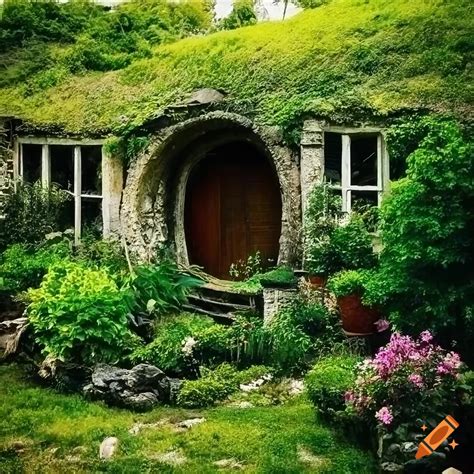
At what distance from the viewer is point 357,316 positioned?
8.25 metres

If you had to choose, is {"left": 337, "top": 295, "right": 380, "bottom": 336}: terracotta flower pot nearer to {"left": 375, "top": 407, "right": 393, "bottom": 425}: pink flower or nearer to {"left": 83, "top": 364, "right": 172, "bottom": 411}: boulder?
{"left": 83, "top": 364, "right": 172, "bottom": 411}: boulder

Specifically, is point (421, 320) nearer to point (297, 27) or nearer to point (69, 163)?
point (297, 27)

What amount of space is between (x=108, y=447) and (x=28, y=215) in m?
5.66

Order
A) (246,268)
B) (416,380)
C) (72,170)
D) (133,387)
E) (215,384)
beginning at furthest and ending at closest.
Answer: (72,170)
(246,268)
(215,384)
(133,387)
(416,380)

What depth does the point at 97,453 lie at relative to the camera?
6449 mm

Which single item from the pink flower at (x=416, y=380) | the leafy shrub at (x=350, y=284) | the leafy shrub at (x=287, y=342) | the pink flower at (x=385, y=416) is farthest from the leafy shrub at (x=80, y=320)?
the pink flower at (x=416, y=380)

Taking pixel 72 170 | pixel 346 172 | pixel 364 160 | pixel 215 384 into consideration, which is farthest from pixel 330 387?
pixel 72 170

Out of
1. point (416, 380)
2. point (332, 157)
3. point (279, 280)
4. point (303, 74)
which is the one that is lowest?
point (416, 380)

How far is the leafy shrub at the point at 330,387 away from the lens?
6.64m

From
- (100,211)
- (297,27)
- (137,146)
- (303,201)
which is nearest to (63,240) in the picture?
(100,211)

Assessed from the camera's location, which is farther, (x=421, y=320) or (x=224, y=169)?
(x=224, y=169)

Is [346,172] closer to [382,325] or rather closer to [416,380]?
[382,325]

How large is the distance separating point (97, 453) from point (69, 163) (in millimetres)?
6420

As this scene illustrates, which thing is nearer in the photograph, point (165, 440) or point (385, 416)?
point (385, 416)
